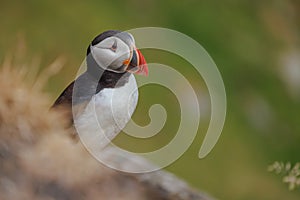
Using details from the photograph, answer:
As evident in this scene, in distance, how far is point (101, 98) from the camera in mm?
3801

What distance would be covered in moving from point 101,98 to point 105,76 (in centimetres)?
11

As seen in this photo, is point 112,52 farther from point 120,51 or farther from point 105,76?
point 105,76

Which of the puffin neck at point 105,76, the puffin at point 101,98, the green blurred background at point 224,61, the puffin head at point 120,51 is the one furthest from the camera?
the green blurred background at point 224,61

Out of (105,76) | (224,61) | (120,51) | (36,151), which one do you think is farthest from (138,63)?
(224,61)

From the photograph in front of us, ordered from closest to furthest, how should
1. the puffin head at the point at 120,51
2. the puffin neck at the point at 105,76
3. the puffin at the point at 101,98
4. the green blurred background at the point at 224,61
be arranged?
the puffin head at the point at 120,51 < the puffin at the point at 101,98 < the puffin neck at the point at 105,76 < the green blurred background at the point at 224,61

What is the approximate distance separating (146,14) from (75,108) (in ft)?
12.2

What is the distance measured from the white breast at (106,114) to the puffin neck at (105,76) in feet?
0.08

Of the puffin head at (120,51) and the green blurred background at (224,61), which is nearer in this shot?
the puffin head at (120,51)

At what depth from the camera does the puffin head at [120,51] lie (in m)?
3.60

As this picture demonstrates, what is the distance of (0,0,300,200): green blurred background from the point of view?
6.51 metres

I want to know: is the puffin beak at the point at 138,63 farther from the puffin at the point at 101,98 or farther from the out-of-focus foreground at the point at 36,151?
the out-of-focus foreground at the point at 36,151

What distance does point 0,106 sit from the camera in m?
3.80

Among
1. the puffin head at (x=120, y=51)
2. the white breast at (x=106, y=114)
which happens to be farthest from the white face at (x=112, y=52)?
the white breast at (x=106, y=114)

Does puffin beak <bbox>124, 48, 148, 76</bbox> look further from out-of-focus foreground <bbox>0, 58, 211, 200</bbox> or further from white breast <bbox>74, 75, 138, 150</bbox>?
out-of-focus foreground <bbox>0, 58, 211, 200</bbox>
